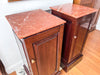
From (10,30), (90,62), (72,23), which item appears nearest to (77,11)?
(72,23)

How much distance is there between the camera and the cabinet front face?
63cm

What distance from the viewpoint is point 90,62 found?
1463 millimetres

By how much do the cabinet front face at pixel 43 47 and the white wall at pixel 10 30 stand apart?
53cm

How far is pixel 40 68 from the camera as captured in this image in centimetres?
83

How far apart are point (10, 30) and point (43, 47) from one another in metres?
0.55

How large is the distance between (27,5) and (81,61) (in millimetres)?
1354

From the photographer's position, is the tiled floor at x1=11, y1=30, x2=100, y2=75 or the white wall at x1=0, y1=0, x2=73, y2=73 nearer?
the white wall at x1=0, y1=0, x2=73, y2=73

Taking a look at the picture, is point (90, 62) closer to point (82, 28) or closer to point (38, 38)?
point (82, 28)

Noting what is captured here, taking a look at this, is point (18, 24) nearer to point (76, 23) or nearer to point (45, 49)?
point (45, 49)

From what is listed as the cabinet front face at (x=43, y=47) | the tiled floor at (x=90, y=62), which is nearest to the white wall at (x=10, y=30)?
the tiled floor at (x=90, y=62)

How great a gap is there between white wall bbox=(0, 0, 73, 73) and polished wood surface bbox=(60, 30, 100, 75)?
838 millimetres

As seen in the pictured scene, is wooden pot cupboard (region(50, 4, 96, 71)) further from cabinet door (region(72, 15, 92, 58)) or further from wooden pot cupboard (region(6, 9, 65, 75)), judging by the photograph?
wooden pot cupboard (region(6, 9, 65, 75))

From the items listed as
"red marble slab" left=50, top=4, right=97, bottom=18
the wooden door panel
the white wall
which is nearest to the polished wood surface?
the wooden door panel

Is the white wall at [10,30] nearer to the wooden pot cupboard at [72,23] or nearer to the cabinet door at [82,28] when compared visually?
the wooden pot cupboard at [72,23]
